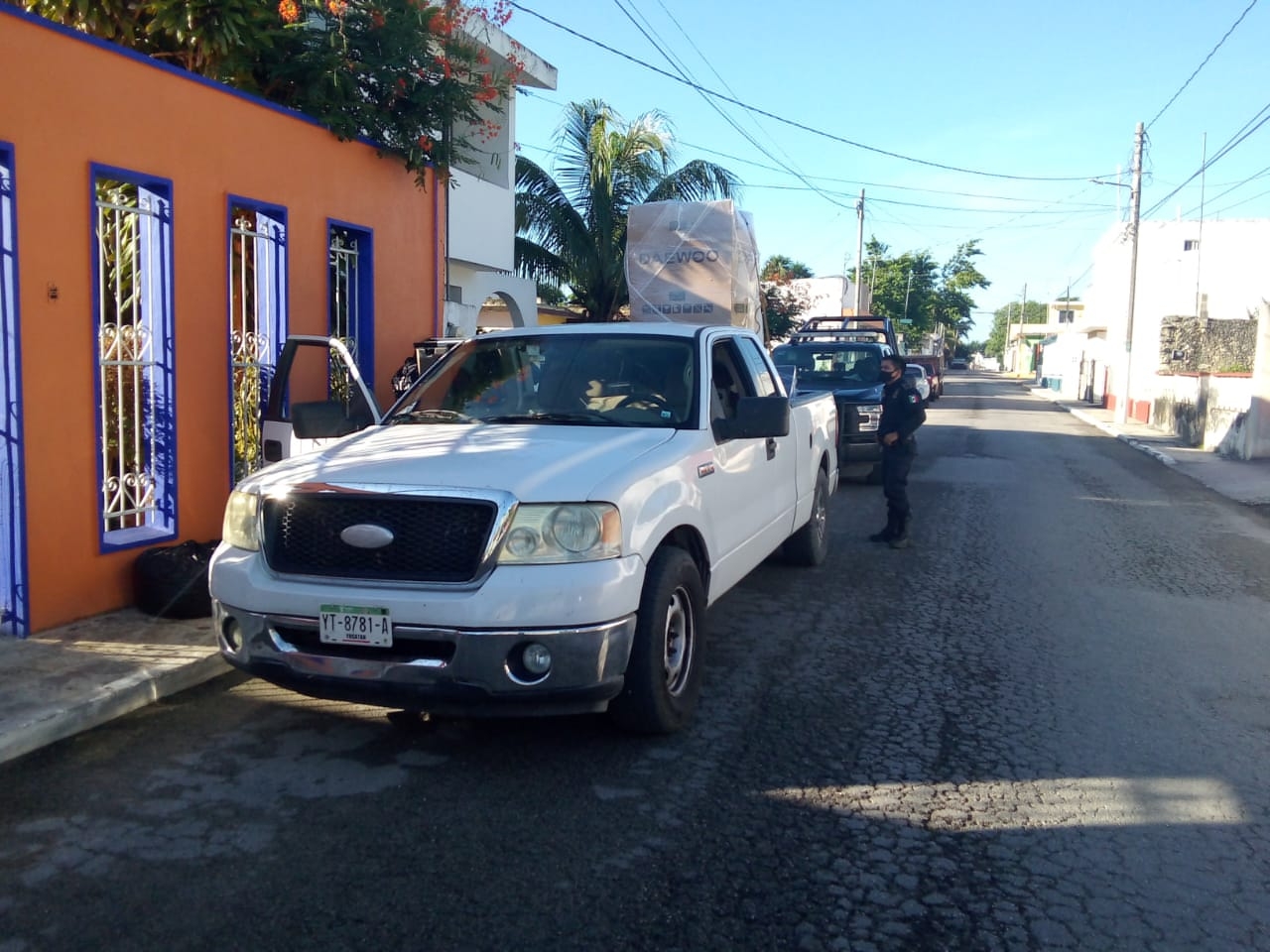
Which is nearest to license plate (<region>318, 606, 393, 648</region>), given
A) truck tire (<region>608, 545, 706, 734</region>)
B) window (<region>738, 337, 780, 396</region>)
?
truck tire (<region>608, 545, 706, 734</region>)

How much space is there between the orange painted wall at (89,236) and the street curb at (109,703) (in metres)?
1.17

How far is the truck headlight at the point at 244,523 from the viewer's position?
15.1ft

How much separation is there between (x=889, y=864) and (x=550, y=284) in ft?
60.4

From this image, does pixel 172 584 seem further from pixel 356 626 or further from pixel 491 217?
pixel 491 217

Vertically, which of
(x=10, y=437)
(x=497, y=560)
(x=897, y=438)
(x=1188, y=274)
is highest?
(x=1188, y=274)

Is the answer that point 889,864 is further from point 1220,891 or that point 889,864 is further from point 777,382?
point 777,382

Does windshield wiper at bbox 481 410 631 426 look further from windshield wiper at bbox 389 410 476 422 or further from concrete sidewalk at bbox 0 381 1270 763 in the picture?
concrete sidewalk at bbox 0 381 1270 763

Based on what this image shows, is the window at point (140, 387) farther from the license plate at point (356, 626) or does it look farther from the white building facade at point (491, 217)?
the white building facade at point (491, 217)

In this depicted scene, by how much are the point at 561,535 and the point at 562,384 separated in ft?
5.35

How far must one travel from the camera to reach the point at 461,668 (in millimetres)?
4133

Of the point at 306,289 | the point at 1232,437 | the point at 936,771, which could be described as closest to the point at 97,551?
the point at 306,289

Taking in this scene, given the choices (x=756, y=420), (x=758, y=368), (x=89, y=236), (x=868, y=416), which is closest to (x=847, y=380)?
(x=868, y=416)

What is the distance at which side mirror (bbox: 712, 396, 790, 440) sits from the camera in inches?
217

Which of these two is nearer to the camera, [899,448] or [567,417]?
[567,417]
